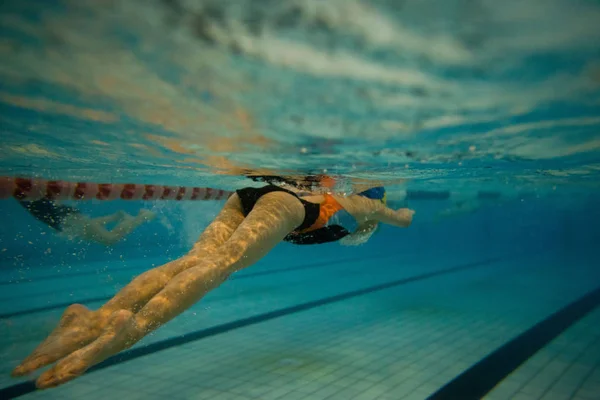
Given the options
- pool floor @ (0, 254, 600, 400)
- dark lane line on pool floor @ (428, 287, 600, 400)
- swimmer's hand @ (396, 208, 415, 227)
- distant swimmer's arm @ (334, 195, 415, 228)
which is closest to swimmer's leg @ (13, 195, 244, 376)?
distant swimmer's arm @ (334, 195, 415, 228)

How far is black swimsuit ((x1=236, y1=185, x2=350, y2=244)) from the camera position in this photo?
4.57 metres

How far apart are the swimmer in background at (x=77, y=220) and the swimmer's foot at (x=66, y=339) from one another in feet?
25.7

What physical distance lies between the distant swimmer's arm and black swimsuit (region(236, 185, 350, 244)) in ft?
1.42

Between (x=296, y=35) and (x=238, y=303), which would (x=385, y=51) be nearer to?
(x=296, y=35)

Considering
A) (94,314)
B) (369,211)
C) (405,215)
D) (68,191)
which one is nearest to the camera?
(94,314)

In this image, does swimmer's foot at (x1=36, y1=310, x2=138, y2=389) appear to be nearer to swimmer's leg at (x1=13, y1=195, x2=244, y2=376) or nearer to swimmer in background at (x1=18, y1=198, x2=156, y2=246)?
swimmer's leg at (x1=13, y1=195, x2=244, y2=376)

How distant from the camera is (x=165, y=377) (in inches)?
245

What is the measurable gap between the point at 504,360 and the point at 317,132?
5.77 m

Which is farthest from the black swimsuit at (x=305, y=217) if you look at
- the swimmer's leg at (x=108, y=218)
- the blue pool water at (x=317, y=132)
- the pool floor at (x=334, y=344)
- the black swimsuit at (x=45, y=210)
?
the swimmer's leg at (x=108, y=218)

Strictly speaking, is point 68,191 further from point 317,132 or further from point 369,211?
point 369,211

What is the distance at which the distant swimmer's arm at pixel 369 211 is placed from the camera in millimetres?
5424

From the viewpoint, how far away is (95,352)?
2273 mm

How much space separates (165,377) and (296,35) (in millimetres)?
5895

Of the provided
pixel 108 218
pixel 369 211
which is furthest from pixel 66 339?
pixel 108 218
